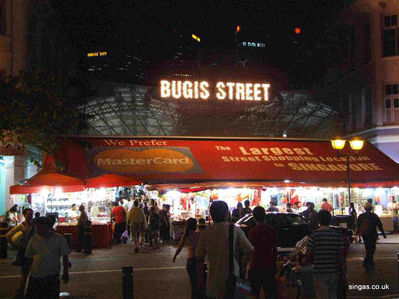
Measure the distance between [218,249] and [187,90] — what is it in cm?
2527

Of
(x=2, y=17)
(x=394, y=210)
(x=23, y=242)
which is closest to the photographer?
(x=23, y=242)

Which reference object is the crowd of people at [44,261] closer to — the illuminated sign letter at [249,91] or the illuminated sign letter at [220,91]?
the illuminated sign letter at [220,91]

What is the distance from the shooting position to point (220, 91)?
31.6 m

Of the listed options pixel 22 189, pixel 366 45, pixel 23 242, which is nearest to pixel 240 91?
pixel 366 45

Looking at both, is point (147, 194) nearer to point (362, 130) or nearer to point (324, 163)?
point (324, 163)

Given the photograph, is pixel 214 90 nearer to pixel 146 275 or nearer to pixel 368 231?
pixel 368 231

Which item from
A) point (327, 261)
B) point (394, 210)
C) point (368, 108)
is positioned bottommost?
point (394, 210)

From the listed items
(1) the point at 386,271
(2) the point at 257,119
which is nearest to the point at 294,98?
(2) the point at 257,119

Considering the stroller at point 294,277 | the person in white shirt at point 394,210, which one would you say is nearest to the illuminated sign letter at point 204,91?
the person in white shirt at point 394,210

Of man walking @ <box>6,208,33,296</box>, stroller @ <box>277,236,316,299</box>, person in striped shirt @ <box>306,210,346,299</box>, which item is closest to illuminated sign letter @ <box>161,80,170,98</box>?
man walking @ <box>6,208,33,296</box>

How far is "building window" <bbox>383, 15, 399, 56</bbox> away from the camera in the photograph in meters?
29.1

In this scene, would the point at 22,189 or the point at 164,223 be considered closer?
the point at 22,189

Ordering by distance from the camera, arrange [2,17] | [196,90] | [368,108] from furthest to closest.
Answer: [196,90], [368,108], [2,17]

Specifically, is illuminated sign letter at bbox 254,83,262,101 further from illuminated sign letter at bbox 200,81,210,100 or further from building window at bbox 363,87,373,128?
building window at bbox 363,87,373,128
